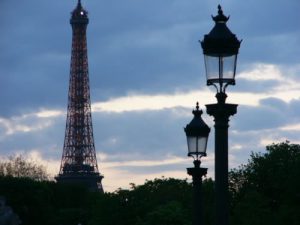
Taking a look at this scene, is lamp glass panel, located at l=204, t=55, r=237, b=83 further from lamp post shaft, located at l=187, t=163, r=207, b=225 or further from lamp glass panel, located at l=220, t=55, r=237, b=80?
lamp post shaft, located at l=187, t=163, r=207, b=225

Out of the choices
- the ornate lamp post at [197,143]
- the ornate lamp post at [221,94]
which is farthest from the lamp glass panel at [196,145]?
the ornate lamp post at [221,94]

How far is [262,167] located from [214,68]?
240 ft

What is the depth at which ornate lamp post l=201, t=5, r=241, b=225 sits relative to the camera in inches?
764

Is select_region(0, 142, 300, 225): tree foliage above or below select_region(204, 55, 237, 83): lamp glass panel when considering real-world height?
above

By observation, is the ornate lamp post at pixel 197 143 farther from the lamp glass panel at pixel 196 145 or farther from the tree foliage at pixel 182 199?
the tree foliage at pixel 182 199

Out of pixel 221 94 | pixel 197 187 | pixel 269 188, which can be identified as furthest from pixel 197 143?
pixel 269 188

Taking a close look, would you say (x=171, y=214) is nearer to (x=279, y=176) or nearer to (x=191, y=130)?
(x=279, y=176)

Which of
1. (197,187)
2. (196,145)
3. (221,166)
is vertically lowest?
(221,166)

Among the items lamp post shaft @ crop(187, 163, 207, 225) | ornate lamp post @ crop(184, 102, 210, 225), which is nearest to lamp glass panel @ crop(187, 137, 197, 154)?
ornate lamp post @ crop(184, 102, 210, 225)

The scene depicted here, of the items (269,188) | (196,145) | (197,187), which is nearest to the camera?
(196,145)

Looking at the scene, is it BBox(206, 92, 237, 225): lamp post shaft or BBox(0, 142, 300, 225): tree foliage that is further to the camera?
BBox(0, 142, 300, 225): tree foliage

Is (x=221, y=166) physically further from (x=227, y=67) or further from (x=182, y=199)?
(x=182, y=199)

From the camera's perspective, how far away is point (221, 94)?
19719 mm

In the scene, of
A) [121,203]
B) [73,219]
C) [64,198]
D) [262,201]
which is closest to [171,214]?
[121,203]
